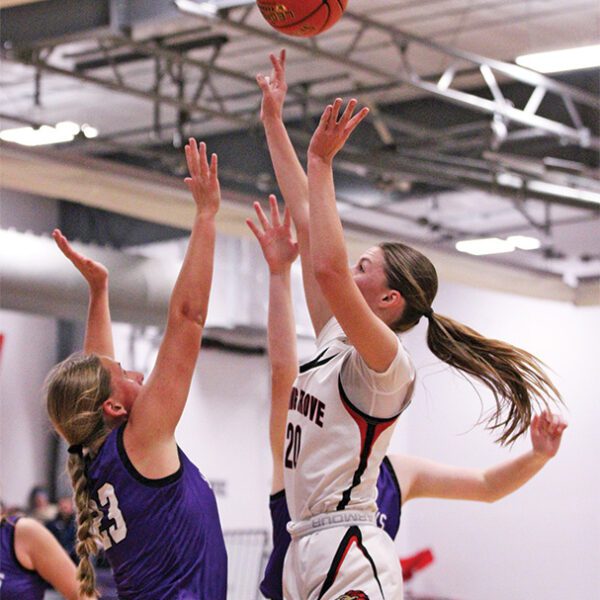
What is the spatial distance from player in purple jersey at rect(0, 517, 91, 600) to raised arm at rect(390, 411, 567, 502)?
4.28 ft

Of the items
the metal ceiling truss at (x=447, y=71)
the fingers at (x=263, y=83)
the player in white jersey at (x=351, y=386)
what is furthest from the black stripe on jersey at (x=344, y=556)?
the metal ceiling truss at (x=447, y=71)

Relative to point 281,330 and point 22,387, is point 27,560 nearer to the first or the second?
point 281,330

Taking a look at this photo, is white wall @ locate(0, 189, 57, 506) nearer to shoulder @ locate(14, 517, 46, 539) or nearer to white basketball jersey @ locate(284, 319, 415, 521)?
shoulder @ locate(14, 517, 46, 539)

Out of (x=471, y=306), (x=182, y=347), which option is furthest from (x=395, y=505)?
(x=471, y=306)

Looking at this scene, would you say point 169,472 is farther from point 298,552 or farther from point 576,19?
point 576,19

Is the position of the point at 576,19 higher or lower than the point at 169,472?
higher

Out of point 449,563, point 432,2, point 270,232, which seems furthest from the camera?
point 432,2

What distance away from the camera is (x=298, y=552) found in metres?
3.12

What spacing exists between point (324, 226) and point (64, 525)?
10.0m

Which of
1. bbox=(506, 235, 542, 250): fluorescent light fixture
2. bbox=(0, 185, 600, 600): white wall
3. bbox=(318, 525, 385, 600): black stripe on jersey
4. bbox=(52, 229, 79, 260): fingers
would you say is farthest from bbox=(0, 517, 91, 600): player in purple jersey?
bbox=(506, 235, 542, 250): fluorescent light fixture

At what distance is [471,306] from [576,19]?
139 inches

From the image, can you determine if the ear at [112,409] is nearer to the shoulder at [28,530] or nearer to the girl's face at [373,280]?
the girl's face at [373,280]

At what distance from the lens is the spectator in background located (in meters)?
11.4

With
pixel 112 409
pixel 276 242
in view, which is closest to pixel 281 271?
pixel 276 242
